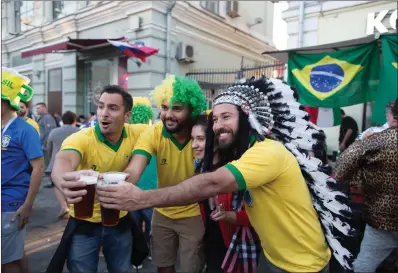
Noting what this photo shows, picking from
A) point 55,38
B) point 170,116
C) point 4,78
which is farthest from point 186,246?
point 55,38

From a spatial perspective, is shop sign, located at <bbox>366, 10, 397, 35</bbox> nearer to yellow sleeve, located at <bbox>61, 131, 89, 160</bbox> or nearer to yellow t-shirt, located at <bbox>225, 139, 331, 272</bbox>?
yellow t-shirt, located at <bbox>225, 139, 331, 272</bbox>

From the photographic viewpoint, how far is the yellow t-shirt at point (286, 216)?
178 centimetres

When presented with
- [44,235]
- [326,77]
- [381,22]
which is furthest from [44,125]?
[381,22]

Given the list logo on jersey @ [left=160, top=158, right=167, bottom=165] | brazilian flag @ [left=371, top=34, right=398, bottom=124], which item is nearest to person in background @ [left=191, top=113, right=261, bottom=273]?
logo on jersey @ [left=160, top=158, right=167, bottom=165]

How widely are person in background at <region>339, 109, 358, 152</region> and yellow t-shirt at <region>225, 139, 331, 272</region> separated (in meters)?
4.89

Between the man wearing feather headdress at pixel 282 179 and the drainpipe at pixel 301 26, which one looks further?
the drainpipe at pixel 301 26

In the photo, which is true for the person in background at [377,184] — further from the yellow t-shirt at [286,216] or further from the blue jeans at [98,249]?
the blue jeans at [98,249]

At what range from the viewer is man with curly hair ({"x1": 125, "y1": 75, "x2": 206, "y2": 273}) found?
9.28ft

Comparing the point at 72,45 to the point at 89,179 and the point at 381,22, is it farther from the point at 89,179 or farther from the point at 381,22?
the point at 89,179

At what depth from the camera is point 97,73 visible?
1141 centimetres

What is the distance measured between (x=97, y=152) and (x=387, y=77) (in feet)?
14.3

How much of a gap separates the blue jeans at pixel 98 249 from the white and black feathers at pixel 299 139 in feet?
4.73

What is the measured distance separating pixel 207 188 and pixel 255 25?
45.4ft

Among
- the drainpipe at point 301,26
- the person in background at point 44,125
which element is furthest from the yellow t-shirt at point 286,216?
the person in background at point 44,125
